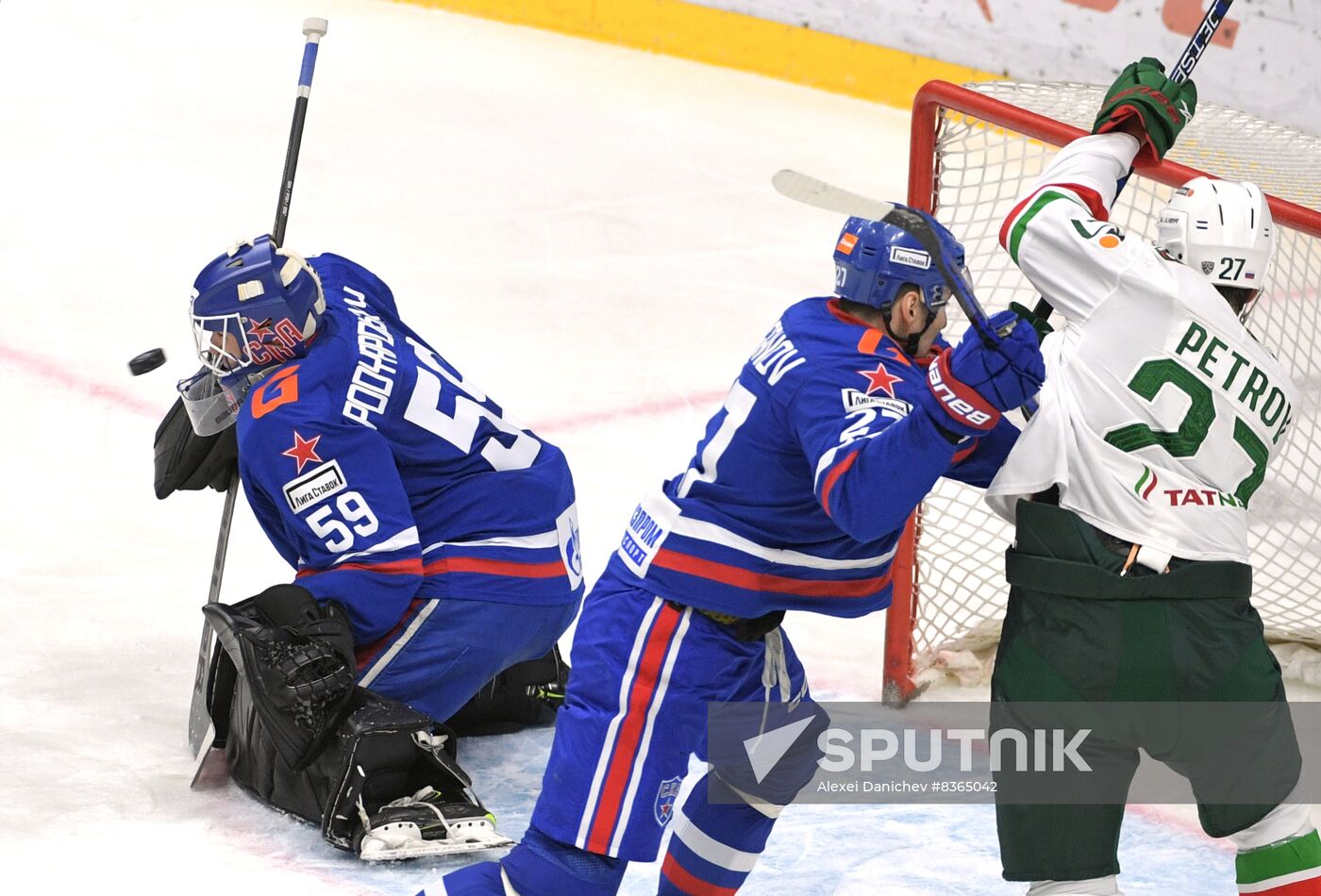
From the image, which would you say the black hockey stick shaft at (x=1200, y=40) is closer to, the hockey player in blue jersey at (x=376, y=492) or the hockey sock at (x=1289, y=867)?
the hockey sock at (x=1289, y=867)

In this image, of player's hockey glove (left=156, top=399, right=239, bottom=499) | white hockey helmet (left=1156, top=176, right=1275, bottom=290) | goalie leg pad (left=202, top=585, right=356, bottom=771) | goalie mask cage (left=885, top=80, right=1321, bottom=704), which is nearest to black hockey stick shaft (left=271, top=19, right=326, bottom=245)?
player's hockey glove (left=156, top=399, right=239, bottom=499)

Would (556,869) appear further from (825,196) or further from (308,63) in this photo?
(308,63)

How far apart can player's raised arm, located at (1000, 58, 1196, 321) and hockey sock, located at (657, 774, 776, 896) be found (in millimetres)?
906

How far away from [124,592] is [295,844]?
47.0 inches

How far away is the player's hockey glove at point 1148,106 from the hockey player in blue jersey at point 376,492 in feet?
4.32

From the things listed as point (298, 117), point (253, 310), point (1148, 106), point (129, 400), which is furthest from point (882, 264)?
point (129, 400)

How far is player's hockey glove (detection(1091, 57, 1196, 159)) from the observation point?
2670mm

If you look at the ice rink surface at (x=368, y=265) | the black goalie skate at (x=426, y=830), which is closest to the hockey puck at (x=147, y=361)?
the ice rink surface at (x=368, y=265)

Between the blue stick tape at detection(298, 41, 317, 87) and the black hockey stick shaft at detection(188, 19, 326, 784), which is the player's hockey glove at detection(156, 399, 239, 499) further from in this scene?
the blue stick tape at detection(298, 41, 317, 87)

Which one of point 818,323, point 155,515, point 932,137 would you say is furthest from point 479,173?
point 818,323

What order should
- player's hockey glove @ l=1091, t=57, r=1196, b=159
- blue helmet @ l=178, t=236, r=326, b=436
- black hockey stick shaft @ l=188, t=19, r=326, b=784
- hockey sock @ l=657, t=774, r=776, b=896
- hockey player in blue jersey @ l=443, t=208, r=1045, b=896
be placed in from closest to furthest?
hockey player in blue jersey @ l=443, t=208, r=1045, b=896, player's hockey glove @ l=1091, t=57, r=1196, b=159, hockey sock @ l=657, t=774, r=776, b=896, blue helmet @ l=178, t=236, r=326, b=436, black hockey stick shaft @ l=188, t=19, r=326, b=784

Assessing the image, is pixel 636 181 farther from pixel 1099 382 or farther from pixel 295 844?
pixel 1099 382

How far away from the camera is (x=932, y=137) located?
12.4 feet

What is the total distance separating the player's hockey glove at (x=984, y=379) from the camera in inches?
88.4
